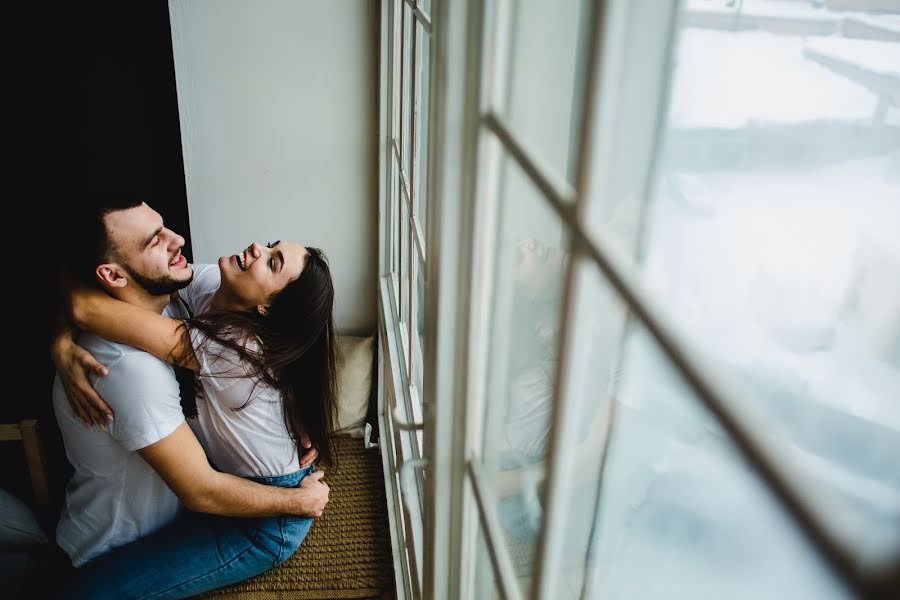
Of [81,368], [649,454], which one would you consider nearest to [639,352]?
[649,454]

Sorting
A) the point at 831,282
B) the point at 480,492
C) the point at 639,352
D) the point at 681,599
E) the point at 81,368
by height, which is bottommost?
the point at 81,368

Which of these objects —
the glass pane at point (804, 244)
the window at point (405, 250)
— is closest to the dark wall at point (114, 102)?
the window at point (405, 250)

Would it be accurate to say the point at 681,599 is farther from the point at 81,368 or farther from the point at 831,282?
the point at 81,368

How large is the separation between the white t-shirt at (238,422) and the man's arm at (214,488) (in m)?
0.07

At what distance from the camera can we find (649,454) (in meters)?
0.49

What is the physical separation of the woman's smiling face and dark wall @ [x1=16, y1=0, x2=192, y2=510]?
608mm

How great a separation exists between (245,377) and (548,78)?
1209 millimetres

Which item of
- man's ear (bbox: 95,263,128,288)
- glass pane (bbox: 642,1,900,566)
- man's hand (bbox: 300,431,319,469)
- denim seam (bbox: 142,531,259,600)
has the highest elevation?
glass pane (bbox: 642,1,900,566)

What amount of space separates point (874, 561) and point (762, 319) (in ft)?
0.39

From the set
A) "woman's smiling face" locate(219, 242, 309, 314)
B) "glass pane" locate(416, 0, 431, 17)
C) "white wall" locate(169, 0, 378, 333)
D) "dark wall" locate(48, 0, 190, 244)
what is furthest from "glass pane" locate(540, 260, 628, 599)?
"dark wall" locate(48, 0, 190, 244)

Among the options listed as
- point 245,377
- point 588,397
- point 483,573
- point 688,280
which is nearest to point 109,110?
point 245,377

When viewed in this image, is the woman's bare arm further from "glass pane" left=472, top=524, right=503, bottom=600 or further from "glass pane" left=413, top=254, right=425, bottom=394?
"glass pane" left=472, top=524, right=503, bottom=600

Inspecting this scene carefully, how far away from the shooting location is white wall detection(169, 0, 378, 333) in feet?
6.75

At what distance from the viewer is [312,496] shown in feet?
5.90
